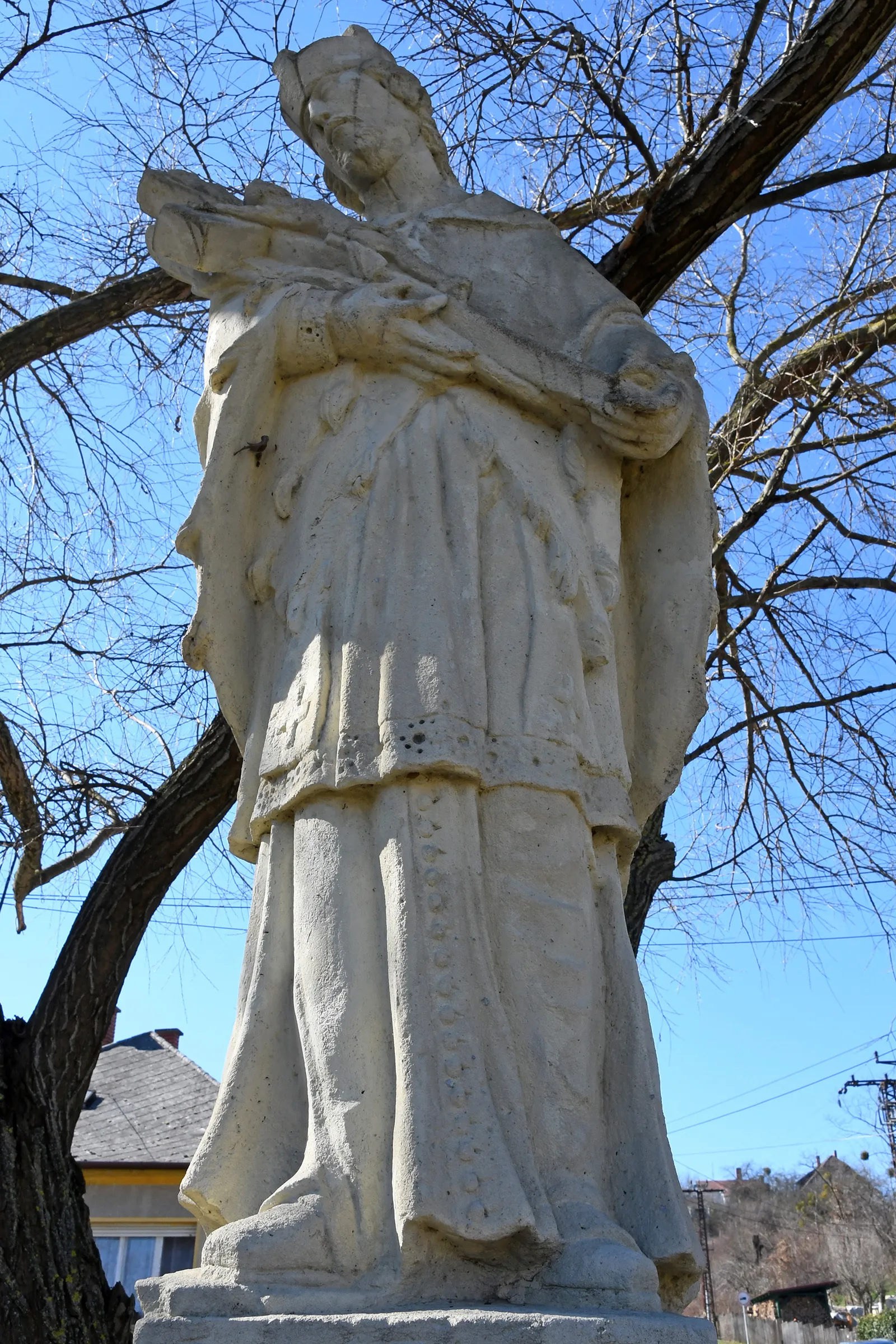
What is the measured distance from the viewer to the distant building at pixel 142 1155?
1569 centimetres

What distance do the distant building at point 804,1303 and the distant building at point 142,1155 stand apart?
2372cm

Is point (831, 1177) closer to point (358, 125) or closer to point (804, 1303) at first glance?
point (804, 1303)

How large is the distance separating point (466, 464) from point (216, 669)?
0.73 metres

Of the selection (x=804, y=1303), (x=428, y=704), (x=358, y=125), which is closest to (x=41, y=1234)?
(x=428, y=704)

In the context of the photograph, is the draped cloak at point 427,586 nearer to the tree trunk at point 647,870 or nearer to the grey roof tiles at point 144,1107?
the tree trunk at point 647,870

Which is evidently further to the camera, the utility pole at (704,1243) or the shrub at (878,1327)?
the shrub at (878,1327)

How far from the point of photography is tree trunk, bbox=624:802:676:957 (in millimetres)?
7188

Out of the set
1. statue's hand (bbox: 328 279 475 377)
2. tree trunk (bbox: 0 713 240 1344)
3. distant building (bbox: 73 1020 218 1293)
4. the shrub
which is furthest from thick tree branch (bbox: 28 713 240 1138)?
the shrub

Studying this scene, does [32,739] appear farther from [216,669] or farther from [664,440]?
[664,440]

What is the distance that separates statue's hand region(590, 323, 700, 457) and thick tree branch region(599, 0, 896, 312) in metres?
2.95

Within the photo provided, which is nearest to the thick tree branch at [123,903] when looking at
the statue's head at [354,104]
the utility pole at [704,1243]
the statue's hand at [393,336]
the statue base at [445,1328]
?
the statue's head at [354,104]

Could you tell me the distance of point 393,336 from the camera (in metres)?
3.50

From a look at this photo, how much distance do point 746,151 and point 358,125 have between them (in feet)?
9.76

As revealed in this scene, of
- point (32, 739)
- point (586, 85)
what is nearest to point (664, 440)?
point (586, 85)
